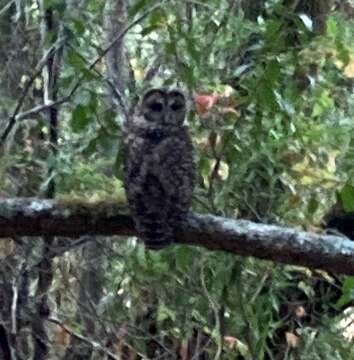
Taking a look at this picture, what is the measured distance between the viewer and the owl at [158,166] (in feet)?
8.04

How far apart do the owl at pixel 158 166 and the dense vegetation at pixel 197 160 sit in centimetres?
8

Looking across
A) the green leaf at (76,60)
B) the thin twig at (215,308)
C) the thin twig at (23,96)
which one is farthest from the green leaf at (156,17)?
the thin twig at (215,308)

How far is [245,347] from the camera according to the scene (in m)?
3.64

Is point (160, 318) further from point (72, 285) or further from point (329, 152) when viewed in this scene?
point (329, 152)

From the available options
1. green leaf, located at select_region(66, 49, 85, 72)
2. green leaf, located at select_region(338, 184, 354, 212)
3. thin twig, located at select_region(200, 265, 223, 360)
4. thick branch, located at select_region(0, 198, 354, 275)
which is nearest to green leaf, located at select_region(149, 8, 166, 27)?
green leaf, located at select_region(66, 49, 85, 72)

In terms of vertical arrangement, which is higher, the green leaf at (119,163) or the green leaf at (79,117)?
the green leaf at (79,117)

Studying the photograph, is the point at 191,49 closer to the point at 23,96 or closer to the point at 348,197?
the point at 23,96

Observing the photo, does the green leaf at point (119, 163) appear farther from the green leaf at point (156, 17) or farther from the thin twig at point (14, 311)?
the thin twig at point (14, 311)

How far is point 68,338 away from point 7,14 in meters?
1.36

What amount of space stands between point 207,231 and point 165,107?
551 millimetres

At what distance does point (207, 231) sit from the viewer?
2.34 meters

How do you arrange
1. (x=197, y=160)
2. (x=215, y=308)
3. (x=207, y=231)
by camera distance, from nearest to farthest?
(x=207, y=231) → (x=197, y=160) → (x=215, y=308)

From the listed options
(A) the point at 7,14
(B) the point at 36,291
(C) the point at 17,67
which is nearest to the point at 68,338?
(B) the point at 36,291

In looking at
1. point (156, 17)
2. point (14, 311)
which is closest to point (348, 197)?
point (156, 17)
